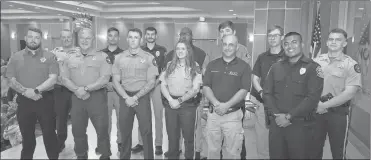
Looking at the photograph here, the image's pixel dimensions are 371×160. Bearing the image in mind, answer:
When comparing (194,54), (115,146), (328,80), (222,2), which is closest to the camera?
(328,80)

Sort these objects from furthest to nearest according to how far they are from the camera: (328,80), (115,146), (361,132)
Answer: (115,146)
(328,80)
(361,132)

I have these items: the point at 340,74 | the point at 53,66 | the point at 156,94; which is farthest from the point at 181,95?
the point at 340,74

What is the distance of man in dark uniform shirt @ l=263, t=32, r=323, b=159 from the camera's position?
2.71 meters

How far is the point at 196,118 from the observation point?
3305 millimetres

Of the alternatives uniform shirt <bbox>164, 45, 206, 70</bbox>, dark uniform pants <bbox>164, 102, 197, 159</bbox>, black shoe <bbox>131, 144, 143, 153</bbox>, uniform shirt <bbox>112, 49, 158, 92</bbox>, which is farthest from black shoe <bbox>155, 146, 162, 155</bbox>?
uniform shirt <bbox>164, 45, 206, 70</bbox>

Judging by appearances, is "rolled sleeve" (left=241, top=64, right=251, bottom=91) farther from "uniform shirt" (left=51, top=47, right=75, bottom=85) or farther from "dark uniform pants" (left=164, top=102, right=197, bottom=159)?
"uniform shirt" (left=51, top=47, right=75, bottom=85)

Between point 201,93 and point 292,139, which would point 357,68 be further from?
point 201,93

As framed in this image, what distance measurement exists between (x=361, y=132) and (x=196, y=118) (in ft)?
5.40

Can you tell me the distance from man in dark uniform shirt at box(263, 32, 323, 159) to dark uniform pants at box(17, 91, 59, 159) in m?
2.42

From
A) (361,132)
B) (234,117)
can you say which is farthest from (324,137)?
(234,117)

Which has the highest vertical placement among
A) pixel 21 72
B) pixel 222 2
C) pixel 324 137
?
pixel 222 2

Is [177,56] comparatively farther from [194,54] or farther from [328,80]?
[328,80]

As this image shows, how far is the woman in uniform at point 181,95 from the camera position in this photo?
10.6 feet

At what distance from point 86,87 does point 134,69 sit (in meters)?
0.57
